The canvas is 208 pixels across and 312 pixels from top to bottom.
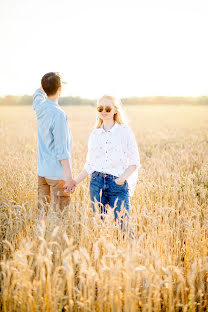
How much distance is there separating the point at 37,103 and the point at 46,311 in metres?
2.02

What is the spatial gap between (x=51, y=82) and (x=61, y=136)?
0.56 meters

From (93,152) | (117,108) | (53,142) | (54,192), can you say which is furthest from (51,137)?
(117,108)

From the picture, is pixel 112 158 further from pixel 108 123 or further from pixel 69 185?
pixel 69 185

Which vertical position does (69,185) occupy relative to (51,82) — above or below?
below

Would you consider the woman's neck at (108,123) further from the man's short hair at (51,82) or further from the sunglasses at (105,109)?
the man's short hair at (51,82)

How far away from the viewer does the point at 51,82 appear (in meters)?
3.00

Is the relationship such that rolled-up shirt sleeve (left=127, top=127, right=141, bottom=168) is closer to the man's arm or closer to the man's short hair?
the man's arm

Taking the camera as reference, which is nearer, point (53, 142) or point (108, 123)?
point (53, 142)

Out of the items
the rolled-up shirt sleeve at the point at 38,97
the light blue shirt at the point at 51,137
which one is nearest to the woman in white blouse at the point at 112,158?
the light blue shirt at the point at 51,137

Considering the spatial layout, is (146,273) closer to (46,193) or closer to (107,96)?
(46,193)

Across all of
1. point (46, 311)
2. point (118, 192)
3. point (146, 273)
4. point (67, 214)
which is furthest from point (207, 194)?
point (46, 311)

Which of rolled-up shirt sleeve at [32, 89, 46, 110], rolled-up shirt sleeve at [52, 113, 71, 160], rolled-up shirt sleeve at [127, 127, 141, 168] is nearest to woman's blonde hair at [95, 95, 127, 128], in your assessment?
rolled-up shirt sleeve at [127, 127, 141, 168]

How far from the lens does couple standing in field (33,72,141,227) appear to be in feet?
9.89

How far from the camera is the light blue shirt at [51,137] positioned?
2.98 meters
